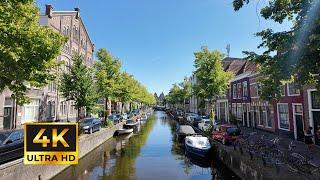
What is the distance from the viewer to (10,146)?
16328 mm

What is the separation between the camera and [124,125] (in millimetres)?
44281

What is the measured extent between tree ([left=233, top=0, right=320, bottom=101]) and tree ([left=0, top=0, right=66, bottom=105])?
9.49 metres

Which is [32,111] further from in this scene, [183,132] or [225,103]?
[225,103]

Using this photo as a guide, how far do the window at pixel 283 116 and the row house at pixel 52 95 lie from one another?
73.1 feet

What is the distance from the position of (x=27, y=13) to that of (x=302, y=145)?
69.1ft

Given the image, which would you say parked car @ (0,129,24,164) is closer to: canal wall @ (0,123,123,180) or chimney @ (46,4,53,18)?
canal wall @ (0,123,123,180)

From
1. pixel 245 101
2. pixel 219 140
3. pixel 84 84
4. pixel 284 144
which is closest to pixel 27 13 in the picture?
pixel 84 84

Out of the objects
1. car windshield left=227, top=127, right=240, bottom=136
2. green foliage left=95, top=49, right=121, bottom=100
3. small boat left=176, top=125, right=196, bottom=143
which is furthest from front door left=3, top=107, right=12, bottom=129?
car windshield left=227, top=127, right=240, bottom=136

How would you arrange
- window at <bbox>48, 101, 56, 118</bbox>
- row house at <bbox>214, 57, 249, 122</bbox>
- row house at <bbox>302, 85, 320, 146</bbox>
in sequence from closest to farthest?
row house at <bbox>302, 85, 320, 146</bbox> < window at <bbox>48, 101, 56, 118</bbox> < row house at <bbox>214, 57, 249, 122</bbox>

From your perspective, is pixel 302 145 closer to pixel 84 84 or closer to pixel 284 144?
pixel 284 144

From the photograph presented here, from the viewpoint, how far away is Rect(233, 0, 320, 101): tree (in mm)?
9961

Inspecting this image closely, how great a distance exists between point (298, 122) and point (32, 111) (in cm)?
2981

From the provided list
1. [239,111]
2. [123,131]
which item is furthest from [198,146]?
[239,111]

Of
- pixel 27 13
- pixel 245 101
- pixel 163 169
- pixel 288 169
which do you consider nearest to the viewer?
pixel 288 169
